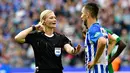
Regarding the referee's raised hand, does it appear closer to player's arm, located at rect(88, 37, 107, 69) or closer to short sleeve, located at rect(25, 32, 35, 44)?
short sleeve, located at rect(25, 32, 35, 44)

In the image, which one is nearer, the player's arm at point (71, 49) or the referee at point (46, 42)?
the player's arm at point (71, 49)

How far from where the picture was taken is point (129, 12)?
68.3 feet

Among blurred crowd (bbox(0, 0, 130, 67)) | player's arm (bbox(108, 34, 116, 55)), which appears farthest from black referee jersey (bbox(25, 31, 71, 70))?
blurred crowd (bbox(0, 0, 130, 67))

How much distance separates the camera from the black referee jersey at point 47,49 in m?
10.1

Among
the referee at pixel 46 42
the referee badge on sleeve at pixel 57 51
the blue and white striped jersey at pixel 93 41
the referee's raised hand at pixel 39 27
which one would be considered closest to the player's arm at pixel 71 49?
the referee at pixel 46 42

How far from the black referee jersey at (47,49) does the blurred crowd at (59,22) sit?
8.80 meters

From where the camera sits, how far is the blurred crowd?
64.5ft

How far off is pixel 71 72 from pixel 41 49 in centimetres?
740

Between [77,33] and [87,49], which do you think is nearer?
[87,49]

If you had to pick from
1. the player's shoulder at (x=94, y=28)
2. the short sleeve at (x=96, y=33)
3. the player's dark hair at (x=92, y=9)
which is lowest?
the short sleeve at (x=96, y=33)

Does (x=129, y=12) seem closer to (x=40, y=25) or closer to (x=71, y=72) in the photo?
(x=71, y=72)

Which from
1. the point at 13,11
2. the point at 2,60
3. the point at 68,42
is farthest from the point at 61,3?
the point at 68,42

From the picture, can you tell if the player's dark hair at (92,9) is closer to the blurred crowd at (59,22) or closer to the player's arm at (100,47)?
the player's arm at (100,47)

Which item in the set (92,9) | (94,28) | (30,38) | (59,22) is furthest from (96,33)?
(59,22)
